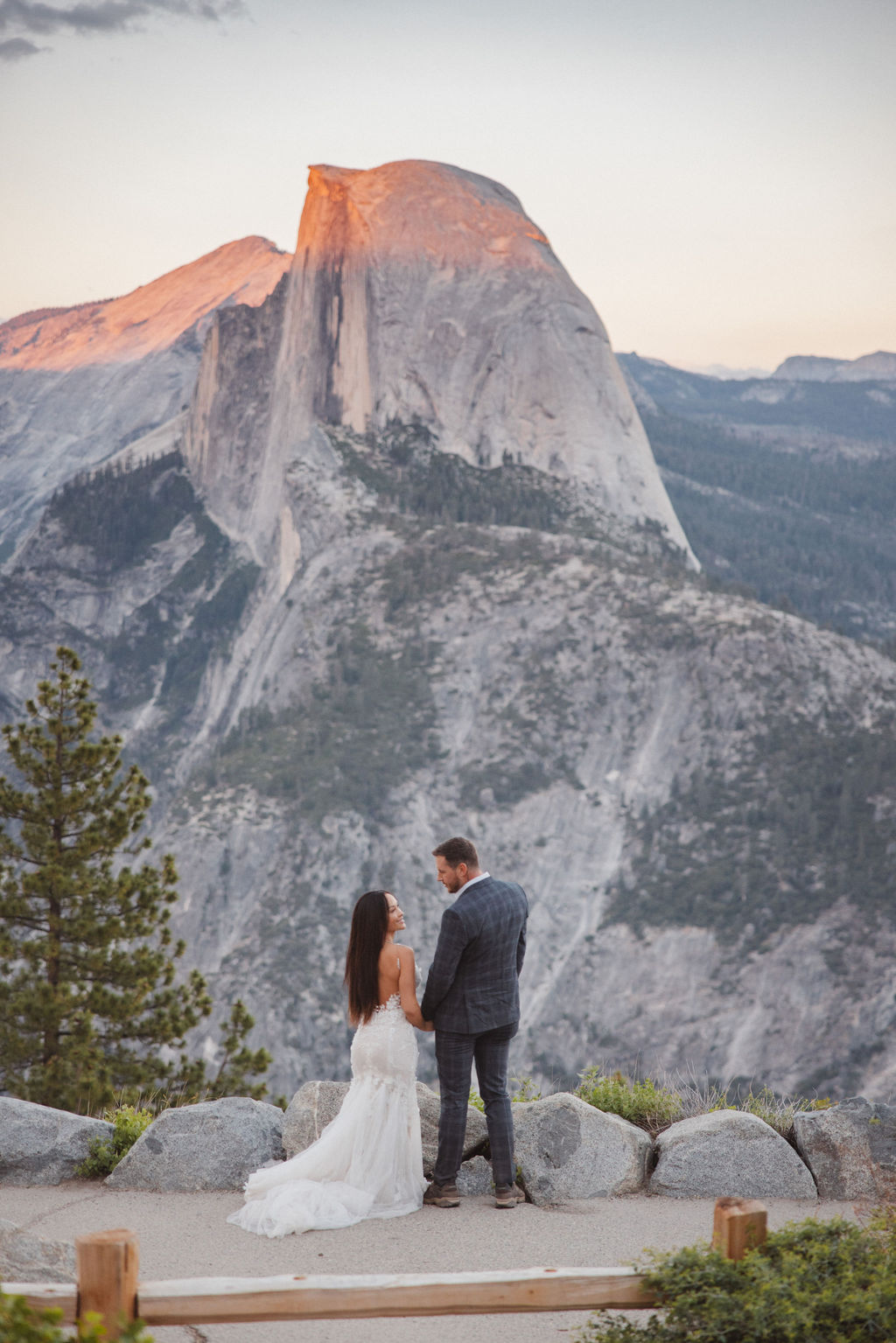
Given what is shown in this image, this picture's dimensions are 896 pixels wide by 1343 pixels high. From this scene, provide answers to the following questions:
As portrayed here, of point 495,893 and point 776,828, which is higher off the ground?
point 495,893

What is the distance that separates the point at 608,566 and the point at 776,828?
72.7 feet

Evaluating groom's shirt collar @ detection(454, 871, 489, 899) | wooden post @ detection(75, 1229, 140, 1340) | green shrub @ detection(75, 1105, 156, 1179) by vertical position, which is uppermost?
groom's shirt collar @ detection(454, 871, 489, 899)

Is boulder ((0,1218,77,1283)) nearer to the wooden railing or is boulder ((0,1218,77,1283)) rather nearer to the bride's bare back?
the wooden railing

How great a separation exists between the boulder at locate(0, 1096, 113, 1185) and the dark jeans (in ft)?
9.90

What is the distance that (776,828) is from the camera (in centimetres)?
5897

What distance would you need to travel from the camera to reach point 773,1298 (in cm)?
514

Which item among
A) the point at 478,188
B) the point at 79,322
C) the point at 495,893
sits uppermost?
the point at 79,322

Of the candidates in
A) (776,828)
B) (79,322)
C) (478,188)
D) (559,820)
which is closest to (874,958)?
(776,828)

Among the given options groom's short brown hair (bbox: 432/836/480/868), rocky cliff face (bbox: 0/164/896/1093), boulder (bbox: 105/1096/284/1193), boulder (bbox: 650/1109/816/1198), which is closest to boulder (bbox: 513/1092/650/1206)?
boulder (bbox: 650/1109/816/1198)

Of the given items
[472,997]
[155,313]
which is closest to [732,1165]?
[472,997]

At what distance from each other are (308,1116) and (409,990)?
1980mm

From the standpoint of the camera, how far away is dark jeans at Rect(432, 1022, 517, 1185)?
7.93 metres

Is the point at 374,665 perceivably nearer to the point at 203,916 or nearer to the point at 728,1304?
the point at 203,916

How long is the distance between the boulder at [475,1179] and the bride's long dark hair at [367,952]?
4.98 feet
